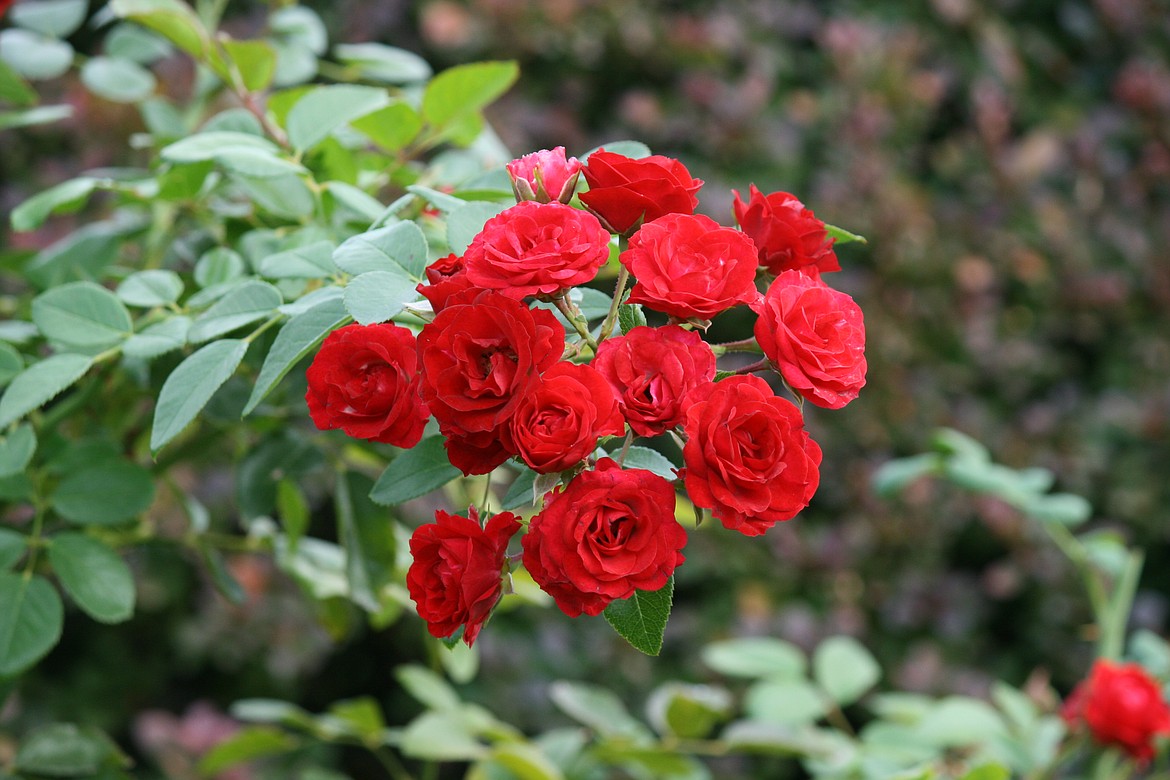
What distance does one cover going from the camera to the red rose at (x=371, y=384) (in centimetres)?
44

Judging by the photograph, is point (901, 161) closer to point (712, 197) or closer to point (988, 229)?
point (988, 229)

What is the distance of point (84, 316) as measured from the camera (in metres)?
0.58

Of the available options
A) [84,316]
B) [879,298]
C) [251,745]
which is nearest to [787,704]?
[251,745]

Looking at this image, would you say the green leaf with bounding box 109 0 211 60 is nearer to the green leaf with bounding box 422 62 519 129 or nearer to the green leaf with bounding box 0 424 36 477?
the green leaf with bounding box 422 62 519 129

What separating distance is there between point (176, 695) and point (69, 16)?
115 centimetres

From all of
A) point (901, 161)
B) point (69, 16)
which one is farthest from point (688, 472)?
point (901, 161)

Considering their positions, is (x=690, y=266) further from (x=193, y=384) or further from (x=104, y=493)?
(x=104, y=493)

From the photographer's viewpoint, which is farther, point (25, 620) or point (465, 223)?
point (25, 620)

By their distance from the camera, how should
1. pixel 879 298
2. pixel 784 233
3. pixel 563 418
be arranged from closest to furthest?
1. pixel 563 418
2. pixel 784 233
3. pixel 879 298

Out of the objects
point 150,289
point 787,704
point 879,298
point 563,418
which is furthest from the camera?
point 879,298

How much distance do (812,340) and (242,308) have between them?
0.94 ft

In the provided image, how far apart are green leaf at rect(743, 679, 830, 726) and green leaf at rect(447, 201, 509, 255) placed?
636mm

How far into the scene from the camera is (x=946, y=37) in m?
2.02

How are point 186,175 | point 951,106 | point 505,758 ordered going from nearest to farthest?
point 186,175 → point 505,758 → point 951,106
